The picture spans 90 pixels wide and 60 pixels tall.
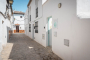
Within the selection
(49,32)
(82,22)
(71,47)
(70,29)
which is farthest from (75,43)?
(49,32)

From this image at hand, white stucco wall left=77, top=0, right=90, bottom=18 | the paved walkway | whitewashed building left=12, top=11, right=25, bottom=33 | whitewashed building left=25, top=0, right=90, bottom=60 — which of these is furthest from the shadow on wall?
whitewashed building left=12, top=11, right=25, bottom=33

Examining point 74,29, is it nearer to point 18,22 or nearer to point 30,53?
point 30,53

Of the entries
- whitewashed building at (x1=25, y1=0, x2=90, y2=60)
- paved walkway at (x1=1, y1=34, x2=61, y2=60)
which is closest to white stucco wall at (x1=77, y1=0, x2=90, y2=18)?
whitewashed building at (x1=25, y1=0, x2=90, y2=60)

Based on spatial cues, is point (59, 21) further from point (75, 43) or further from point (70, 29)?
point (75, 43)

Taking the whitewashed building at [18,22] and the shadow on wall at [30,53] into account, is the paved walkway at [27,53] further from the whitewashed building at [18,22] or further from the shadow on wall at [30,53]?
the whitewashed building at [18,22]

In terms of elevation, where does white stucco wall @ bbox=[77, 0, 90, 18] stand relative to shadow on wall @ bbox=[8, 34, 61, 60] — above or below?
above

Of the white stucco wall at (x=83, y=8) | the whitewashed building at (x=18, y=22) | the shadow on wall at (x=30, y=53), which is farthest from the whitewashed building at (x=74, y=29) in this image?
the whitewashed building at (x=18, y=22)

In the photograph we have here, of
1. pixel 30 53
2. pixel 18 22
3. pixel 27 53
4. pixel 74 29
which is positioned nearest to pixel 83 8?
pixel 74 29

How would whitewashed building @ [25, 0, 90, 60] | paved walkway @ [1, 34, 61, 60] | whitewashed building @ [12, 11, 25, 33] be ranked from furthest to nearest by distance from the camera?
whitewashed building @ [12, 11, 25, 33]
paved walkway @ [1, 34, 61, 60]
whitewashed building @ [25, 0, 90, 60]

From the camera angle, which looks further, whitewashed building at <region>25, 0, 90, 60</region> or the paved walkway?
the paved walkway

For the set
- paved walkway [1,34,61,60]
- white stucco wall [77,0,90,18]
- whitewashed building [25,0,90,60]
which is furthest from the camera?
paved walkway [1,34,61,60]

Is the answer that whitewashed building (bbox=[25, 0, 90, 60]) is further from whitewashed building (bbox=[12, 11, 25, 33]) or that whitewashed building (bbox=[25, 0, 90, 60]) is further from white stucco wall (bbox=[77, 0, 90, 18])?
whitewashed building (bbox=[12, 11, 25, 33])

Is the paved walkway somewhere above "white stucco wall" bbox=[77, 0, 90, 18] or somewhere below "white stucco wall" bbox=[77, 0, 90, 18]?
below

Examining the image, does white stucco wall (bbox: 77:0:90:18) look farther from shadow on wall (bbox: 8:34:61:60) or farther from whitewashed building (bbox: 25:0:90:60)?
shadow on wall (bbox: 8:34:61:60)
